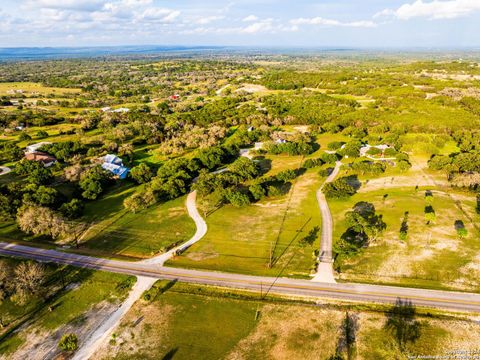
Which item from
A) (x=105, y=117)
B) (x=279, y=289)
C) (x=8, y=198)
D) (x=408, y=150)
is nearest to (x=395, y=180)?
(x=408, y=150)

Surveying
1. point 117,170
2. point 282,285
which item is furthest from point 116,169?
point 282,285

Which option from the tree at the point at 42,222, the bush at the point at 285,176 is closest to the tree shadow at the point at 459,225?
the bush at the point at 285,176

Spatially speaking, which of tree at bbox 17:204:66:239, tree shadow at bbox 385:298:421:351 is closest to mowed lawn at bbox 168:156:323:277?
tree shadow at bbox 385:298:421:351

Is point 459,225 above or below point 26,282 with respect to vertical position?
above

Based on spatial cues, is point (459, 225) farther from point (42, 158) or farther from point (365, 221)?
point (42, 158)

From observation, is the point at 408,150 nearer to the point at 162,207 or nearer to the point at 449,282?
the point at 449,282

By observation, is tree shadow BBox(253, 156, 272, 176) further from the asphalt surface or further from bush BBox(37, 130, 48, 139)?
bush BBox(37, 130, 48, 139)
